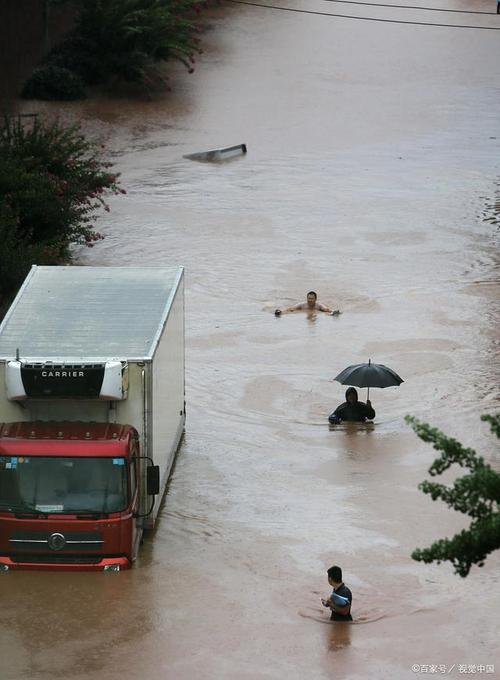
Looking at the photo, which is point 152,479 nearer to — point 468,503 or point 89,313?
point 89,313

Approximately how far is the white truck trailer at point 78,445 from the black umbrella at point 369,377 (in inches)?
221

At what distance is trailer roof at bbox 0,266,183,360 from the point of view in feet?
61.7

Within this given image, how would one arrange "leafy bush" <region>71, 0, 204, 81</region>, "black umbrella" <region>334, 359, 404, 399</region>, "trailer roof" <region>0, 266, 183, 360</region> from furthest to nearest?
"leafy bush" <region>71, 0, 204, 81</region> → "black umbrella" <region>334, 359, 404, 399</region> → "trailer roof" <region>0, 266, 183, 360</region>

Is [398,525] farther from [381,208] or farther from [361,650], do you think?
[381,208]

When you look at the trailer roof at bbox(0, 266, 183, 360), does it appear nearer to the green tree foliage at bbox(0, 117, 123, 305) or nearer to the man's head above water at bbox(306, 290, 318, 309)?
the green tree foliage at bbox(0, 117, 123, 305)

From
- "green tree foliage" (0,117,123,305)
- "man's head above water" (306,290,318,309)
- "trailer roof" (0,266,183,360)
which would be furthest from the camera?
"man's head above water" (306,290,318,309)

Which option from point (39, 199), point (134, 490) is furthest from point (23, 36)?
point (134, 490)

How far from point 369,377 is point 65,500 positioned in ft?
26.2

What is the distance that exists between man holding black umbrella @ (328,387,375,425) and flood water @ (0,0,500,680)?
271 millimetres

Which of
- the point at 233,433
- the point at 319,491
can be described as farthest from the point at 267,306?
the point at 319,491

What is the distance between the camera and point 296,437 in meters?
24.1

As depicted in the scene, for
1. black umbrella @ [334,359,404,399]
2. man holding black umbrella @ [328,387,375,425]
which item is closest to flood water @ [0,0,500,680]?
man holding black umbrella @ [328,387,375,425]

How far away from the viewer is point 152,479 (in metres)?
17.7

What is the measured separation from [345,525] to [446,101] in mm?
34900
